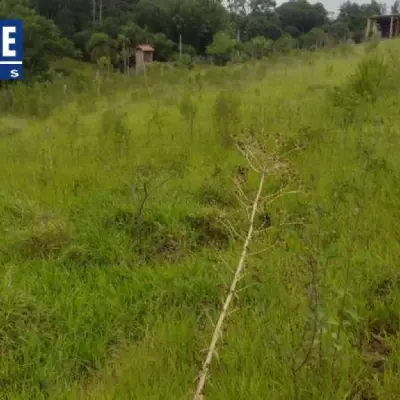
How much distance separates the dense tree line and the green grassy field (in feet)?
105

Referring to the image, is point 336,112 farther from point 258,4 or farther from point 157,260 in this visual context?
point 258,4

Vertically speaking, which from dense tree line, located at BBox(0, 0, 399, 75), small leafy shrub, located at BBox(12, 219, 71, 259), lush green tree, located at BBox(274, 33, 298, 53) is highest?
dense tree line, located at BBox(0, 0, 399, 75)

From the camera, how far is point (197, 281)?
2422 mm

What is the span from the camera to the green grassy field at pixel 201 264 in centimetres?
171

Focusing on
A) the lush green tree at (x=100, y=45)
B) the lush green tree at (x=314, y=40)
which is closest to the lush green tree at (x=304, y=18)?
the lush green tree at (x=314, y=40)

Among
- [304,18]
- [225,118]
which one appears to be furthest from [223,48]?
[304,18]

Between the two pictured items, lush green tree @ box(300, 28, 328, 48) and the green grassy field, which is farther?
lush green tree @ box(300, 28, 328, 48)

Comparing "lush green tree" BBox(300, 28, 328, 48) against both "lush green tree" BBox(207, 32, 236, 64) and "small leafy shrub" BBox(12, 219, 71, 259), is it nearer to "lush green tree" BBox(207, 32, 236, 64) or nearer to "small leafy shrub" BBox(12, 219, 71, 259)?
"lush green tree" BBox(207, 32, 236, 64)

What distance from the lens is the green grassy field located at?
1.71 meters

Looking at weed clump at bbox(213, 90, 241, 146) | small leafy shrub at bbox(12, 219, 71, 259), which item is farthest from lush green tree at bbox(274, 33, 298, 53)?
small leafy shrub at bbox(12, 219, 71, 259)

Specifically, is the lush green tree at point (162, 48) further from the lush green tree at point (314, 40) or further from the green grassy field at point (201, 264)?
the green grassy field at point (201, 264)

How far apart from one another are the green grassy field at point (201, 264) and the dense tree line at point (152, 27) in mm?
32136

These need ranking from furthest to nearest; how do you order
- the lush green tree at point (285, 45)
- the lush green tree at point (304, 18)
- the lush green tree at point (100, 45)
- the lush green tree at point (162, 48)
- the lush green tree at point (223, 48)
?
1. the lush green tree at point (304, 18)
2. the lush green tree at point (162, 48)
3. the lush green tree at point (100, 45)
4. the lush green tree at point (223, 48)
5. the lush green tree at point (285, 45)

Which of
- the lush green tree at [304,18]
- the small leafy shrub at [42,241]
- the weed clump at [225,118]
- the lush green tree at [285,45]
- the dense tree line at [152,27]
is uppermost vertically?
the lush green tree at [304,18]
